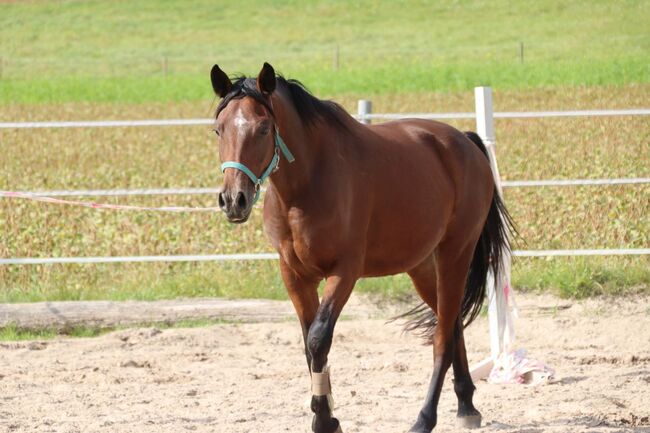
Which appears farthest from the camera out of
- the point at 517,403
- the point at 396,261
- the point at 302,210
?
the point at 517,403

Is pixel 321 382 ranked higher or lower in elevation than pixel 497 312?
higher

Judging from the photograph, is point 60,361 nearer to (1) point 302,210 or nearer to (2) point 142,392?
(2) point 142,392

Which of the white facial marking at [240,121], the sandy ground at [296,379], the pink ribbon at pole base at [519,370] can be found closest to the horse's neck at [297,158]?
the white facial marking at [240,121]

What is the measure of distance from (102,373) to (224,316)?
1489 mm

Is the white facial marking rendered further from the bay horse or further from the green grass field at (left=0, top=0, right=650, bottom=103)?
the green grass field at (left=0, top=0, right=650, bottom=103)

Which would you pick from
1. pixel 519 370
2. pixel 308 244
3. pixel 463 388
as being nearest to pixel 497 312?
pixel 519 370

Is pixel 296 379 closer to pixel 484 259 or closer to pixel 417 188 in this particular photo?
pixel 484 259

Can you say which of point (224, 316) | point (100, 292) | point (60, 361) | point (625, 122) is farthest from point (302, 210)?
point (625, 122)

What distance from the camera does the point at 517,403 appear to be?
576cm

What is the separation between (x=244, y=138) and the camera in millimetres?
4188

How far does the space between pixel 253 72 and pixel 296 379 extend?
27.3 m

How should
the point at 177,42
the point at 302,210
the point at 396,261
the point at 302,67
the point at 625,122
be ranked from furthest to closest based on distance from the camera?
the point at 177,42
the point at 302,67
the point at 625,122
the point at 396,261
the point at 302,210

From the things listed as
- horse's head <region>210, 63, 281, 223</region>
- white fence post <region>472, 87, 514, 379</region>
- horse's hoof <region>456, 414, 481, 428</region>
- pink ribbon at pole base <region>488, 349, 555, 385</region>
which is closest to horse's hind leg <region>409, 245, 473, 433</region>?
horse's hoof <region>456, 414, 481, 428</region>

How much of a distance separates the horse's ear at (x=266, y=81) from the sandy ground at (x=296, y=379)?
1.74 metres
